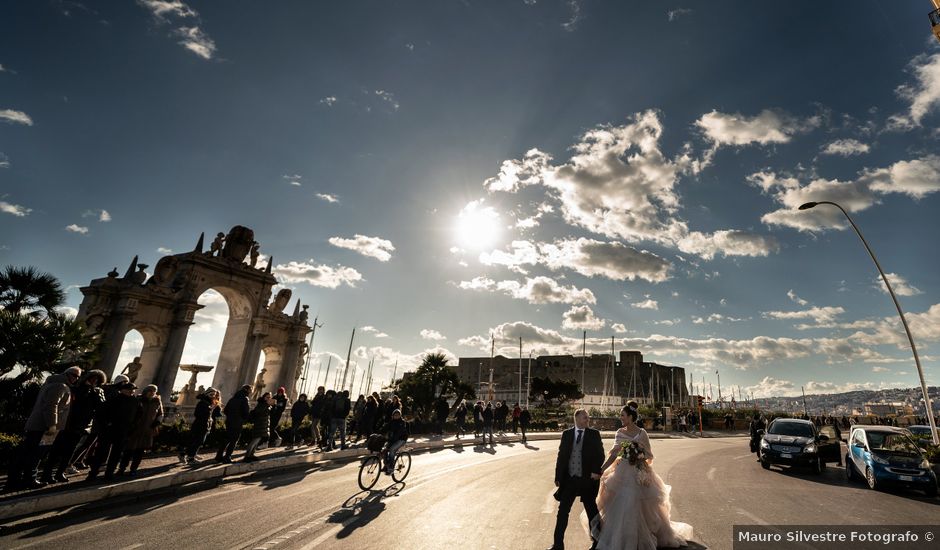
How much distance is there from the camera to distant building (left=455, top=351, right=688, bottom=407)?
366ft

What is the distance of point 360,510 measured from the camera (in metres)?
7.50

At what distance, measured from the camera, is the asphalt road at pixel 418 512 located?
19.1 feet

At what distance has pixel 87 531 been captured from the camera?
19.6 feet

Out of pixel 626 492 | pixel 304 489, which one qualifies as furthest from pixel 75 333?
pixel 626 492

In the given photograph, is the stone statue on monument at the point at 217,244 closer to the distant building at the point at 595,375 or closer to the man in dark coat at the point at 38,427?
the man in dark coat at the point at 38,427

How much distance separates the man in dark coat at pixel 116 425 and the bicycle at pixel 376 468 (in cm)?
493

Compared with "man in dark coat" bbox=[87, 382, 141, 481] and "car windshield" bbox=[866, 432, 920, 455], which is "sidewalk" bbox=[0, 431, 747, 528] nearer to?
"man in dark coat" bbox=[87, 382, 141, 481]

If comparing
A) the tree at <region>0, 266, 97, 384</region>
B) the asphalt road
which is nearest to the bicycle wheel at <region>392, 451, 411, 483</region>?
the asphalt road

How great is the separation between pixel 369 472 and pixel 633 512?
20.1 feet

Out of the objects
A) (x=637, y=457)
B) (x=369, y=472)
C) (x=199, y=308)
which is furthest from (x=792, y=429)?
(x=199, y=308)

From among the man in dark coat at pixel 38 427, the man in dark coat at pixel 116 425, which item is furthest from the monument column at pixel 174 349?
the man in dark coat at pixel 38 427

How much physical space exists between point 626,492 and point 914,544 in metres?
4.79

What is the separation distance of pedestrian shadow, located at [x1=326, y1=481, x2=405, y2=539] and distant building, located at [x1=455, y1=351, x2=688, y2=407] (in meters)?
101

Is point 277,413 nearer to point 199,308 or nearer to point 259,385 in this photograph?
point 199,308
